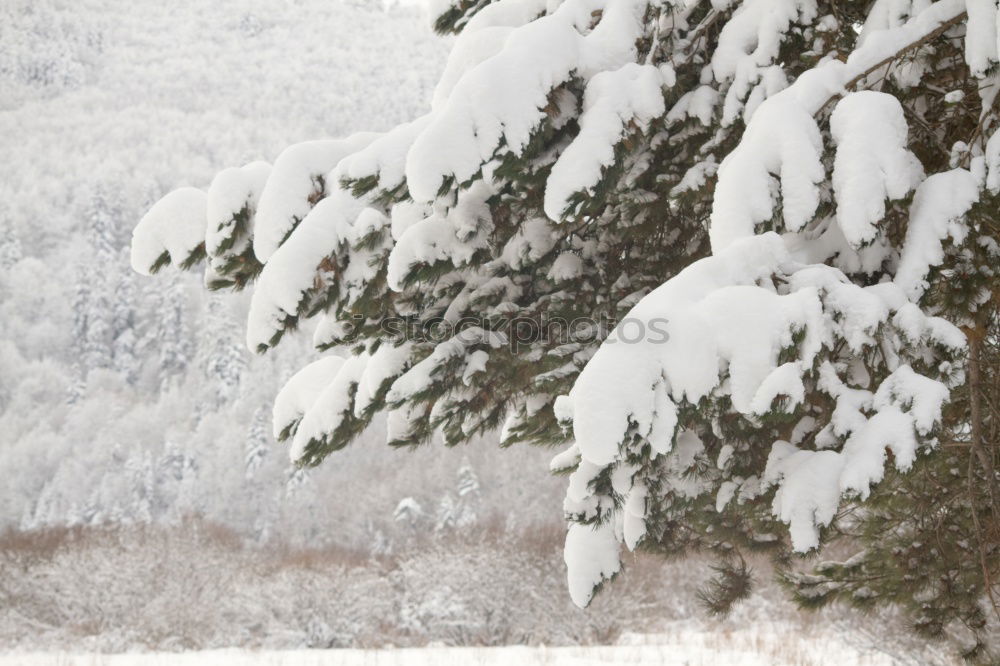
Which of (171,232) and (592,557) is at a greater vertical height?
(171,232)

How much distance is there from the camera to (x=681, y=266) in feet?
10.8

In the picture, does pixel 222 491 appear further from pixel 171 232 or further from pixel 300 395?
pixel 171 232

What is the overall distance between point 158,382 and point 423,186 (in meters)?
85.8

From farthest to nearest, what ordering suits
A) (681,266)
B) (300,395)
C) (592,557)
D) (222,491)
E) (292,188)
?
1. (222,491)
2. (681,266)
3. (300,395)
4. (592,557)
5. (292,188)

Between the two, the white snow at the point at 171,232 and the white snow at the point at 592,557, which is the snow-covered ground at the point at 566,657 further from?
the white snow at the point at 171,232

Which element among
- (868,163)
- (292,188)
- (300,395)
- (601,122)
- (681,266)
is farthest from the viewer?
(681,266)

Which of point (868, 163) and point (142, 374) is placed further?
point (142, 374)

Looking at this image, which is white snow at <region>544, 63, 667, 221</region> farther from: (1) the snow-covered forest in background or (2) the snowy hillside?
(2) the snowy hillside

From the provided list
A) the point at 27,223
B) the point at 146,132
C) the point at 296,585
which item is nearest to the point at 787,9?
the point at 296,585

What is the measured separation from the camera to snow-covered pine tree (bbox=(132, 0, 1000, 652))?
1.71 meters

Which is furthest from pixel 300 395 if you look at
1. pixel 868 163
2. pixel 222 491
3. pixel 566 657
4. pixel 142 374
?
pixel 142 374

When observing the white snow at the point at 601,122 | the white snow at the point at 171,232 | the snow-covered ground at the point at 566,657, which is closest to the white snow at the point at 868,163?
the white snow at the point at 601,122

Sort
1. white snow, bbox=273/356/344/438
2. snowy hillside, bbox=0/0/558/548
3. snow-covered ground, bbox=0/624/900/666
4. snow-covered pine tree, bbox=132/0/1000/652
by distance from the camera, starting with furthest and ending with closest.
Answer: snowy hillside, bbox=0/0/558/548
snow-covered ground, bbox=0/624/900/666
white snow, bbox=273/356/344/438
snow-covered pine tree, bbox=132/0/1000/652

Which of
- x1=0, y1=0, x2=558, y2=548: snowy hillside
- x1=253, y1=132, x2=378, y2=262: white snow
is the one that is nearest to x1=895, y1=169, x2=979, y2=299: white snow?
x1=253, y1=132, x2=378, y2=262: white snow
